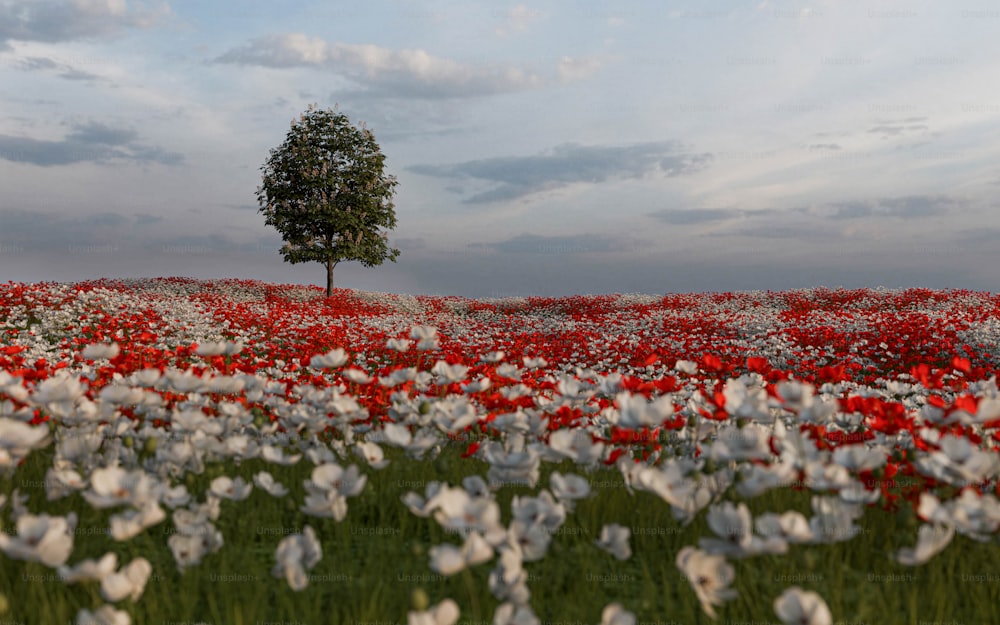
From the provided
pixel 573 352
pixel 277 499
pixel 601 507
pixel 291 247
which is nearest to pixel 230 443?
pixel 277 499

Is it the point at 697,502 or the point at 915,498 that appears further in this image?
the point at 915,498

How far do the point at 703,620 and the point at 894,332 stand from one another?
46.8ft

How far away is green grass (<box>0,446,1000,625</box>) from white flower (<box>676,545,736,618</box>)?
504 mm

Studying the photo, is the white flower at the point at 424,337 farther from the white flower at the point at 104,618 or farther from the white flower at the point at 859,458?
the white flower at the point at 859,458

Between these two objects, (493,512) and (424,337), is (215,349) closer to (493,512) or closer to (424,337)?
(424,337)

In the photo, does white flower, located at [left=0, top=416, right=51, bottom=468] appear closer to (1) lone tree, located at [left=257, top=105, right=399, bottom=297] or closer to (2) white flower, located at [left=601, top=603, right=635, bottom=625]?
(2) white flower, located at [left=601, top=603, right=635, bottom=625]

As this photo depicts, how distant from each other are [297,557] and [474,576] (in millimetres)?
1010

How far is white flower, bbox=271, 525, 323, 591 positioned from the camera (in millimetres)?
2484

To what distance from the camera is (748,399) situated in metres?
3.55

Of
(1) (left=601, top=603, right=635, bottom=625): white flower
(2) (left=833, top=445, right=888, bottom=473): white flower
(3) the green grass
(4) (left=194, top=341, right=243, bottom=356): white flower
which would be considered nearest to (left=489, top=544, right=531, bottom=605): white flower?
(3) the green grass

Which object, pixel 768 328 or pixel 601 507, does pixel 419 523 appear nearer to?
pixel 601 507

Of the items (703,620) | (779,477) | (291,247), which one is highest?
(291,247)

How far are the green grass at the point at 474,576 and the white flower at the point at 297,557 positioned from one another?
13.5 inches

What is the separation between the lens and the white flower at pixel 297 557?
2.48 m
